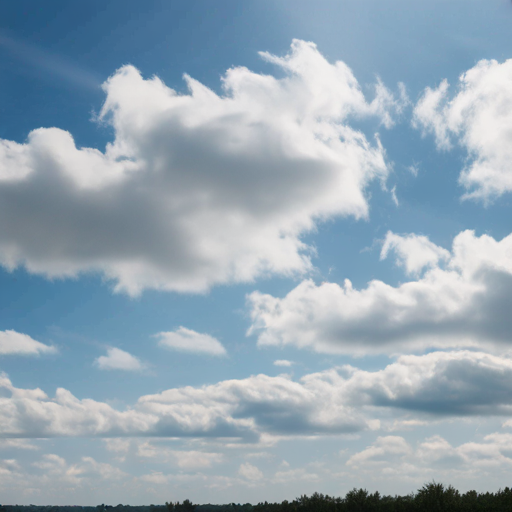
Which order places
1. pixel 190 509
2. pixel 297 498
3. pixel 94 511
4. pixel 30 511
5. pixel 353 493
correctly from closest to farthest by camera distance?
pixel 353 493
pixel 297 498
pixel 190 509
pixel 94 511
pixel 30 511

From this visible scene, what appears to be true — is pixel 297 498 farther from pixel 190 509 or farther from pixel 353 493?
pixel 190 509

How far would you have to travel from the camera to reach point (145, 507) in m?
149

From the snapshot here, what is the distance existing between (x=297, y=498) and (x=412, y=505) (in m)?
21.7

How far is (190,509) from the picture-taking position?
377 feet

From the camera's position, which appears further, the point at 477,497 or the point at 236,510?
the point at 236,510

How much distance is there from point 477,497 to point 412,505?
10940 mm

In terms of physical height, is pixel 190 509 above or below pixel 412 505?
below

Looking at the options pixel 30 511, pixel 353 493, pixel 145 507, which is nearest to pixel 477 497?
pixel 353 493

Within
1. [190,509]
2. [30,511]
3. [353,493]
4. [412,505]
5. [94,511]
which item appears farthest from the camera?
[30,511]

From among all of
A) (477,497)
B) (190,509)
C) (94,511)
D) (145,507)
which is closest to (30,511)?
(94,511)

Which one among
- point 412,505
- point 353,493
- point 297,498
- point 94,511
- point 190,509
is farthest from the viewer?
point 94,511

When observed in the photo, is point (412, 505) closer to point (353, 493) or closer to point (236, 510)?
point (353, 493)

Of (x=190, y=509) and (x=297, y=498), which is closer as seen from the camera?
(x=297, y=498)

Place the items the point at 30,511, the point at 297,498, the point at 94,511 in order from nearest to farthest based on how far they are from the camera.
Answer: the point at 297,498 < the point at 94,511 < the point at 30,511
